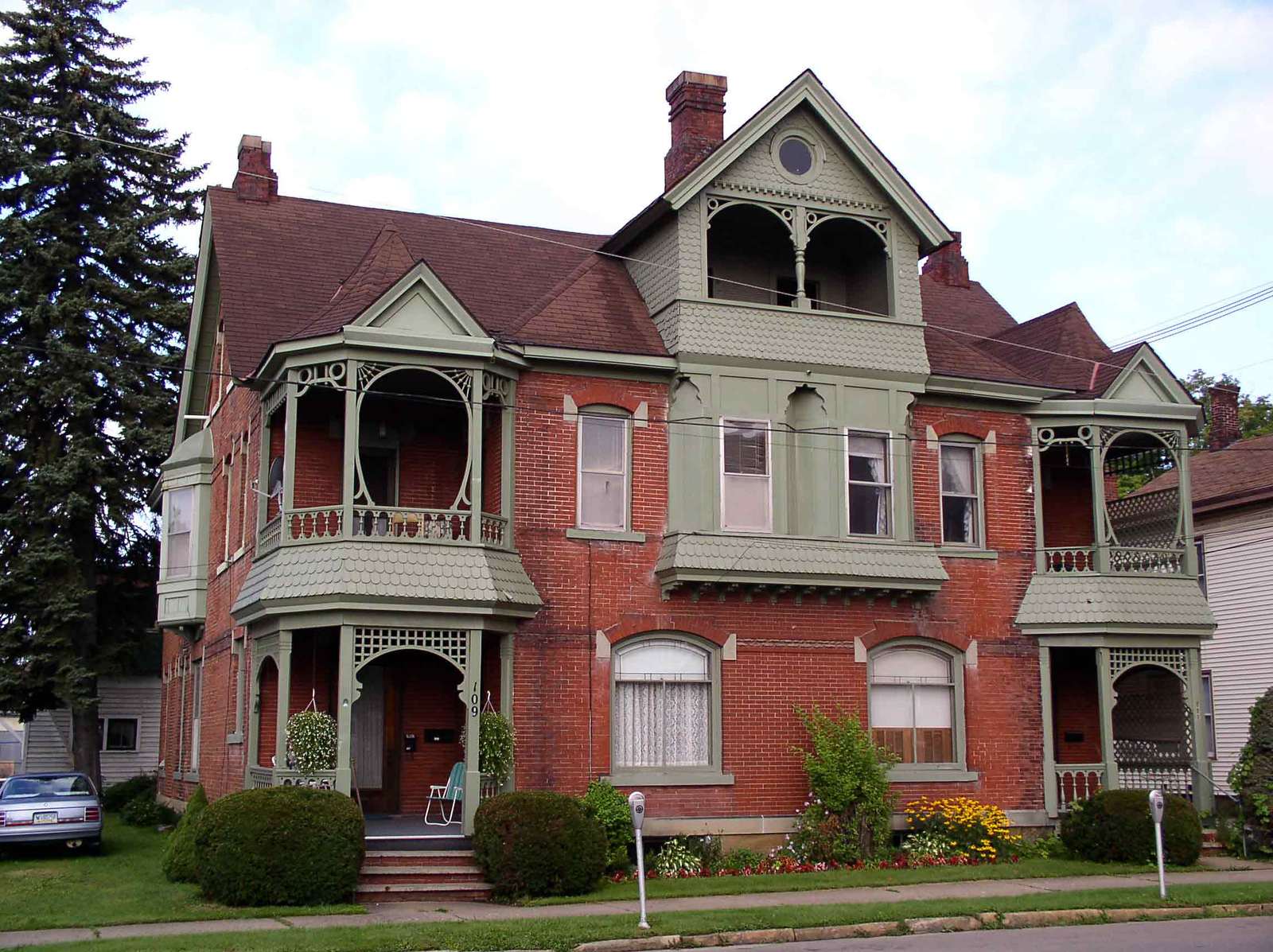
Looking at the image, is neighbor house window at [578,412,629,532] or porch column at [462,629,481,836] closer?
porch column at [462,629,481,836]

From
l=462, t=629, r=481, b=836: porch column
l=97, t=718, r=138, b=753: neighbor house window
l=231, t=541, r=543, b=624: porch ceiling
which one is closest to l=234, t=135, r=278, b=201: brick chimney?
l=231, t=541, r=543, b=624: porch ceiling

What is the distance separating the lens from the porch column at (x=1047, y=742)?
74.4 ft

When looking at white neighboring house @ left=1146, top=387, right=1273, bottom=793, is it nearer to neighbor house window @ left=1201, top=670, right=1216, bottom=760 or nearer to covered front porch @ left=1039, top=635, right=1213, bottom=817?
neighbor house window @ left=1201, top=670, right=1216, bottom=760

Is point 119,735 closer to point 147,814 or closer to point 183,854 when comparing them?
point 147,814

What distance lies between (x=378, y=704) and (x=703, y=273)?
8614mm

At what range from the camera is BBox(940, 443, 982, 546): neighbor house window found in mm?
23406

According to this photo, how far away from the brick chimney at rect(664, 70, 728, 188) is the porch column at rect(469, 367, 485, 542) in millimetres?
6411

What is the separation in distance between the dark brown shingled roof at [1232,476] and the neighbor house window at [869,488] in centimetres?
801

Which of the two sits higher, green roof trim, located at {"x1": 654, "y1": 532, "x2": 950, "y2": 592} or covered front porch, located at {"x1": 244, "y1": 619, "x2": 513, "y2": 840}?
green roof trim, located at {"x1": 654, "y1": 532, "x2": 950, "y2": 592}

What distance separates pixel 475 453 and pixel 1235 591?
1910 centimetres

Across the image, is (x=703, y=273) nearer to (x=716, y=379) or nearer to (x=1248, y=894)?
(x=716, y=379)

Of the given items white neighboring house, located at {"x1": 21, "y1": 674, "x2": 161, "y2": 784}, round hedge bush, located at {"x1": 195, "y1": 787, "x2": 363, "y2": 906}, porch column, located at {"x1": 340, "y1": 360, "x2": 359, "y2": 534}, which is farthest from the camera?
white neighboring house, located at {"x1": 21, "y1": 674, "x2": 161, "y2": 784}

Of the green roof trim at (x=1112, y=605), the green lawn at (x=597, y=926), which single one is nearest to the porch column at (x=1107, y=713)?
the green roof trim at (x=1112, y=605)

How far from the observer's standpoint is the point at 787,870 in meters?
20.1
